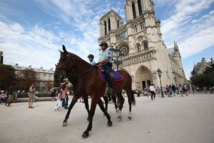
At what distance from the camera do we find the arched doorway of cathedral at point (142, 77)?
25481 millimetres

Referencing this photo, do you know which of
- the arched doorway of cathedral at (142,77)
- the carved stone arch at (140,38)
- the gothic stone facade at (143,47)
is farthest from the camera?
the carved stone arch at (140,38)

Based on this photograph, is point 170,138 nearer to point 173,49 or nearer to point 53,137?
point 53,137

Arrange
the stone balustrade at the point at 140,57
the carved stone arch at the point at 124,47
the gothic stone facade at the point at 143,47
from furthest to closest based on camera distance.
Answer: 1. the carved stone arch at the point at 124,47
2. the stone balustrade at the point at 140,57
3. the gothic stone facade at the point at 143,47

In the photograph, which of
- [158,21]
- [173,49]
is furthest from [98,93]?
[173,49]

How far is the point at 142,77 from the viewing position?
87.0 feet

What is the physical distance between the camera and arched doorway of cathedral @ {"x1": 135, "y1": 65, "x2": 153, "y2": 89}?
25.5 metres

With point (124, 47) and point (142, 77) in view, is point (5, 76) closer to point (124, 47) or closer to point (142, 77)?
point (124, 47)

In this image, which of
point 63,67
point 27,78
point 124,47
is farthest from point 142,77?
point 27,78

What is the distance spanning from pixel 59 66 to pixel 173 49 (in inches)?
2621

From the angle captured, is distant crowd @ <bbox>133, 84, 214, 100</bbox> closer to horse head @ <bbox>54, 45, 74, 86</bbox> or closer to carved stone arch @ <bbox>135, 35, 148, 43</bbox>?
horse head @ <bbox>54, 45, 74, 86</bbox>

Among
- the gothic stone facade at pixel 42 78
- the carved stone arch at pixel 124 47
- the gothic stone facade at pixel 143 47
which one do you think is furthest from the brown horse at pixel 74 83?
the gothic stone facade at pixel 42 78

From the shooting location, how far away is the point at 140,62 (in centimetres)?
2523

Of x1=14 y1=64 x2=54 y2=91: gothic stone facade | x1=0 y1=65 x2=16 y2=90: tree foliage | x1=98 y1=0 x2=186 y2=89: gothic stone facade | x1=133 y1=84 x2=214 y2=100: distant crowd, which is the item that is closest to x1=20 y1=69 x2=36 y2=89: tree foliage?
x1=0 y1=65 x2=16 y2=90: tree foliage

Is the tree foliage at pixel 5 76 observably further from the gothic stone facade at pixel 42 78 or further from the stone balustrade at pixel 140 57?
the stone balustrade at pixel 140 57
